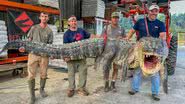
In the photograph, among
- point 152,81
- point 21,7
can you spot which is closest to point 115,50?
point 152,81

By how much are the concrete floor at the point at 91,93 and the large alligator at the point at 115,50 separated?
0.70m

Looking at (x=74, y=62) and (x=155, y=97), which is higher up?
(x=74, y=62)

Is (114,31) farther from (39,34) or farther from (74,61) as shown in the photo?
(39,34)

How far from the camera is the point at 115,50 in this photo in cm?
404

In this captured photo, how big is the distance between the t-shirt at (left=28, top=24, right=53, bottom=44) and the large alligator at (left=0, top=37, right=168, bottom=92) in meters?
0.35

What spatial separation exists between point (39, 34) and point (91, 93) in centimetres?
167

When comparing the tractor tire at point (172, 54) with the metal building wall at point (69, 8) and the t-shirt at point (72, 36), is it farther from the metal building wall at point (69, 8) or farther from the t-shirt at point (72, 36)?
the metal building wall at point (69, 8)

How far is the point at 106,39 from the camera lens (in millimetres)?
4055

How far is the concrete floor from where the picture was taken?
4.19 metres

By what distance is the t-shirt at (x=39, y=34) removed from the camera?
4133mm

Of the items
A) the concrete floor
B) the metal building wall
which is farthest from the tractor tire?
the metal building wall

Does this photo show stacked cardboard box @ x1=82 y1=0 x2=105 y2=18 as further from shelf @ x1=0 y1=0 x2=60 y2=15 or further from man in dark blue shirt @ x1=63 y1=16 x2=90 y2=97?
man in dark blue shirt @ x1=63 y1=16 x2=90 y2=97

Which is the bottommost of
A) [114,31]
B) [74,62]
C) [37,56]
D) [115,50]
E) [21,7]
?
[74,62]

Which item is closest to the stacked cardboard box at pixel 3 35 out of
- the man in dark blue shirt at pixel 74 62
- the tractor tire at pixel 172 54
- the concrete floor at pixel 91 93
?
the concrete floor at pixel 91 93
